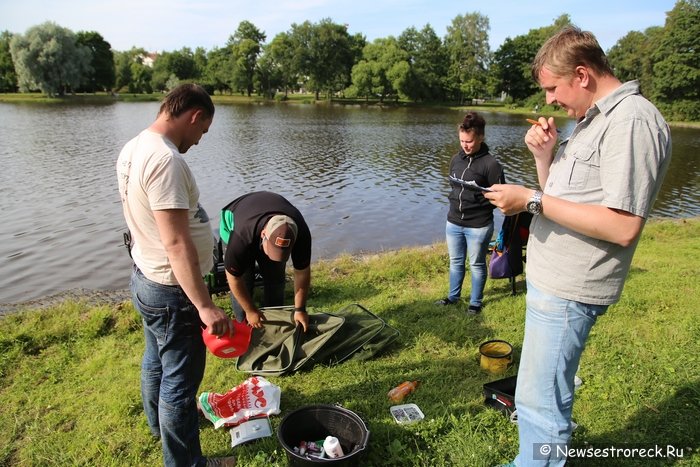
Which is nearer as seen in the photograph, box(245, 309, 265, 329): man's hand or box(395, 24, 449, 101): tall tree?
box(245, 309, 265, 329): man's hand

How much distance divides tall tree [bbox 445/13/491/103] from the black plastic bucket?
60.6 metres

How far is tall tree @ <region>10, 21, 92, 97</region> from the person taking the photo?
45.8m

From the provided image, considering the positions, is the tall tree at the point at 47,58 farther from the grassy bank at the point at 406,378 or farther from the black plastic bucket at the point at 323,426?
the black plastic bucket at the point at 323,426

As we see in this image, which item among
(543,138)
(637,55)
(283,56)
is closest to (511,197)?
(543,138)

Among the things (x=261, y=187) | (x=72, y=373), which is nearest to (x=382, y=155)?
(x=261, y=187)

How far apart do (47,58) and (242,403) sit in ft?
182

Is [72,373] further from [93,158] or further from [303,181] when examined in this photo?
[93,158]

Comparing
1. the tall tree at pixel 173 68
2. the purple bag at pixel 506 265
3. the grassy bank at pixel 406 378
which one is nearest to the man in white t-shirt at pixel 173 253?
the grassy bank at pixel 406 378

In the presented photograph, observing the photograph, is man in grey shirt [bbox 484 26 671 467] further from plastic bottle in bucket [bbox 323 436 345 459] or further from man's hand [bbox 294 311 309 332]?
man's hand [bbox 294 311 309 332]

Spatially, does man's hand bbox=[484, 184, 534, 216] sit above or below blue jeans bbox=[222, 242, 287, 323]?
above

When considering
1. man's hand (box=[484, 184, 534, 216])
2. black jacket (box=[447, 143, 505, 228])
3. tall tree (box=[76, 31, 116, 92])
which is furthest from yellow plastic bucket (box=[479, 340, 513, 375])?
tall tree (box=[76, 31, 116, 92])

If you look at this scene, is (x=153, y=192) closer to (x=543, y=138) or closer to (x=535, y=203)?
(x=535, y=203)

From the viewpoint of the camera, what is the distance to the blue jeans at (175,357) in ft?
7.64

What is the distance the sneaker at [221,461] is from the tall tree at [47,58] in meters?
55.1
